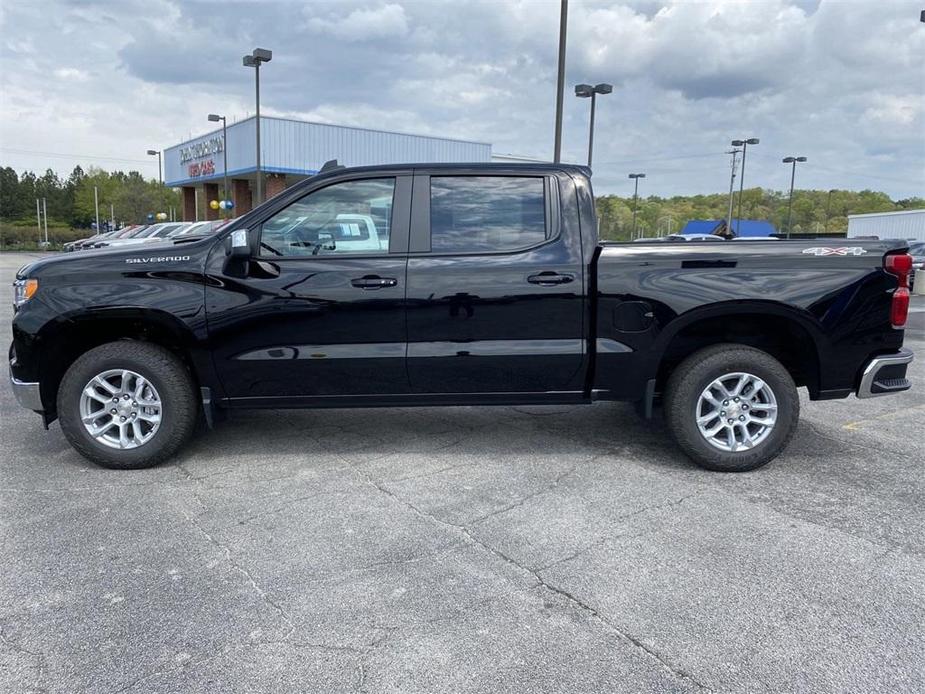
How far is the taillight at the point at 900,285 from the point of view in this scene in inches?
180

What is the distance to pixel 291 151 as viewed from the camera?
37.1 meters

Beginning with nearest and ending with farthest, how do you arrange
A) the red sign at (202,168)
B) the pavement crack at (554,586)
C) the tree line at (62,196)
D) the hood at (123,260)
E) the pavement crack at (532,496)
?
the pavement crack at (554,586) < the pavement crack at (532,496) < the hood at (123,260) < the red sign at (202,168) < the tree line at (62,196)

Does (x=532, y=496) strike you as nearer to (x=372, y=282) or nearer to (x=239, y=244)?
(x=372, y=282)

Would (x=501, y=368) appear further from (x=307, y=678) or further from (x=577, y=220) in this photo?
(x=307, y=678)

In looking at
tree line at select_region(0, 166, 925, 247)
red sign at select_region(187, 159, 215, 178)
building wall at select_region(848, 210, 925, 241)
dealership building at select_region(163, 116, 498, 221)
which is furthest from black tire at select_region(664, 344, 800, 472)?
tree line at select_region(0, 166, 925, 247)

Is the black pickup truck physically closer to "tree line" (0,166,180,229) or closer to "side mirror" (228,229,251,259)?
"side mirror" (228,229,251,259)

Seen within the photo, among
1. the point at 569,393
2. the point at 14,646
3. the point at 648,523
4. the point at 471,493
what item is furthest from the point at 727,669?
the point at 14,646

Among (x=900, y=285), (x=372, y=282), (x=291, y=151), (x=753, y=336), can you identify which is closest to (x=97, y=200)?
(x=291, y=151)

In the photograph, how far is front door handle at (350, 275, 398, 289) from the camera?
4551mm

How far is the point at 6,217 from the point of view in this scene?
107 m

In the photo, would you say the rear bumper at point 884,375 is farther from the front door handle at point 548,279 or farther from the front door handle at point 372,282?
the front door handle at point 372,282

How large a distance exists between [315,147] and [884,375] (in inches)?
1422

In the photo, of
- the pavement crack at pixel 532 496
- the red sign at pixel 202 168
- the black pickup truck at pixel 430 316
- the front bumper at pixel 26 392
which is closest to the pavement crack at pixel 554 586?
the pavement crack at pixel 532 496

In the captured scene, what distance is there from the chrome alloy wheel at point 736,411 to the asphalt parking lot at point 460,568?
0.84 ft
